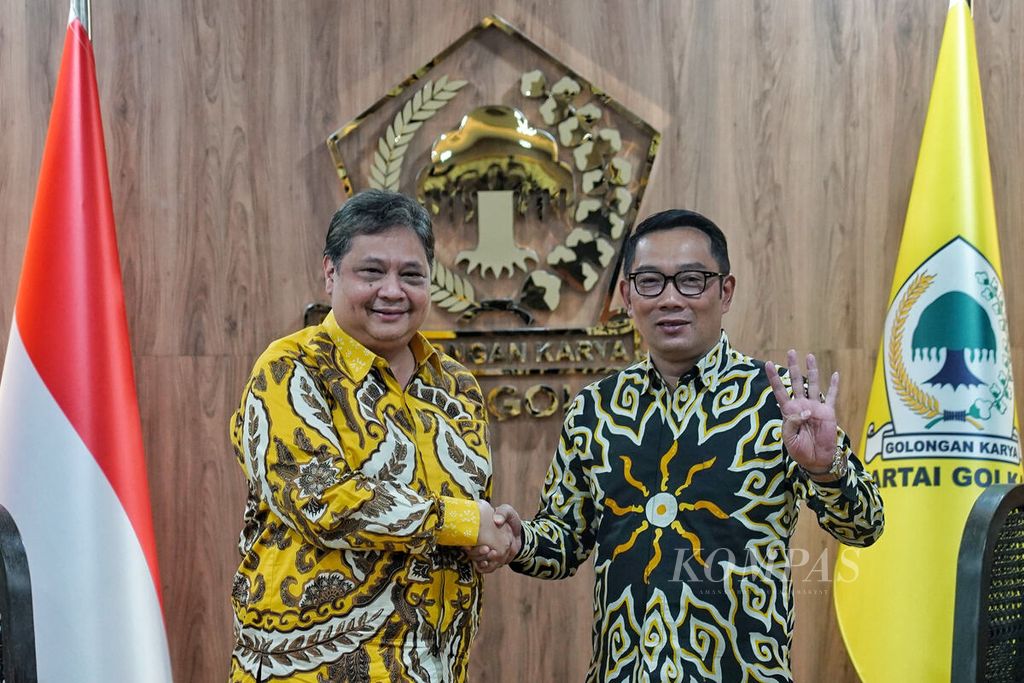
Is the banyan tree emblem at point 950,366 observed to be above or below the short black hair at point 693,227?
below

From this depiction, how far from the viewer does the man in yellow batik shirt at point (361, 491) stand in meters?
1.60

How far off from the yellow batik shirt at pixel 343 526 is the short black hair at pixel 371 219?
16 centimetres

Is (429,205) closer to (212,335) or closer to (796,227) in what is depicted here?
(212,335)

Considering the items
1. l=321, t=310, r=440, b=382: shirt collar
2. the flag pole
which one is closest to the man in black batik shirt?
l=321, t=310, r=440, b=382: shirt collar

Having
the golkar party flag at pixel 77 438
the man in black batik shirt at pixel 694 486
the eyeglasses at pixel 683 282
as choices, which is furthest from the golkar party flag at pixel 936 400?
the golkar party flag at pixel 77 438

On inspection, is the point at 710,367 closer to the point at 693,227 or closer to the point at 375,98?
the point at 693,227

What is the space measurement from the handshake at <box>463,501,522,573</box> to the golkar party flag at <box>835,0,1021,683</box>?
1338 mm

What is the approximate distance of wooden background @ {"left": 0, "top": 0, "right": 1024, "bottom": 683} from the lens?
289 centimetres

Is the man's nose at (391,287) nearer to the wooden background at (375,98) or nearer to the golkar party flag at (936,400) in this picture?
the wooden background at (375,98)

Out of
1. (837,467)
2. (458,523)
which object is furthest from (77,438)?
(837,467)

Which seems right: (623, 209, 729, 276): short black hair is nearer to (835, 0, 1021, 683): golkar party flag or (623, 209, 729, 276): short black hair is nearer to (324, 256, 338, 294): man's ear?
(324, 256, 338, 294): man's ear

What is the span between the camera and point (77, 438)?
256 cm

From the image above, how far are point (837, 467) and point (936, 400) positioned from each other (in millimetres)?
1218

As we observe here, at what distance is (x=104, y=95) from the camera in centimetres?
295
